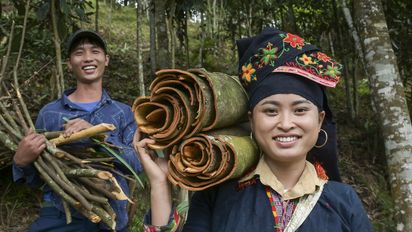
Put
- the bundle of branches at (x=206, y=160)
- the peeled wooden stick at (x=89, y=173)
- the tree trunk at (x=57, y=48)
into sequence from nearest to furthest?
the bundle of branches at (x=206, y=160), the peeled wooden stick at (x=89, y=173), the tree trunk at (x=57, y=48)

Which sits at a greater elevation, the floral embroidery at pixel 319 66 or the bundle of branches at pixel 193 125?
the floral embroidery at pixel 319 66

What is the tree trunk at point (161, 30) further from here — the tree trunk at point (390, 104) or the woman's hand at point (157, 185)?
the woman's hand at point (157, 185)

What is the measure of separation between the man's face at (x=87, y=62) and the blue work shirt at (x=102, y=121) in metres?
0.13

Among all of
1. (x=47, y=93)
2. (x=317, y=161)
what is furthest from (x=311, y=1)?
(x=317, y=161)

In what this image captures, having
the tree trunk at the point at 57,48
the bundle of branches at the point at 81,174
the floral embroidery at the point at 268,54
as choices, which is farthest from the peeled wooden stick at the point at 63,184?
the tree trunk at the point at 57,48

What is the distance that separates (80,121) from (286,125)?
4.14 feet

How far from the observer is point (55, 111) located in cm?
270

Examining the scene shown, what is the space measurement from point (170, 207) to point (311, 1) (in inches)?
277

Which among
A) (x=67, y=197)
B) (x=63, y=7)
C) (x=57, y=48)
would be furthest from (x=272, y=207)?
(x=63, y=7)

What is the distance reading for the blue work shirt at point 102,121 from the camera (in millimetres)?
2547

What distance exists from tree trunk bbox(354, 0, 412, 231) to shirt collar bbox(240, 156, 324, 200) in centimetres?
207

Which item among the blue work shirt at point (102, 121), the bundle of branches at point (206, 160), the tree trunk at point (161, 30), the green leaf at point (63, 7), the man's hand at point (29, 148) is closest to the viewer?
the bundle of branches at point (206, 160)

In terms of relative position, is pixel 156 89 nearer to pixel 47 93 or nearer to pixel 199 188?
pixel 199 188

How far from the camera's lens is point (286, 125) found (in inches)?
60.9
